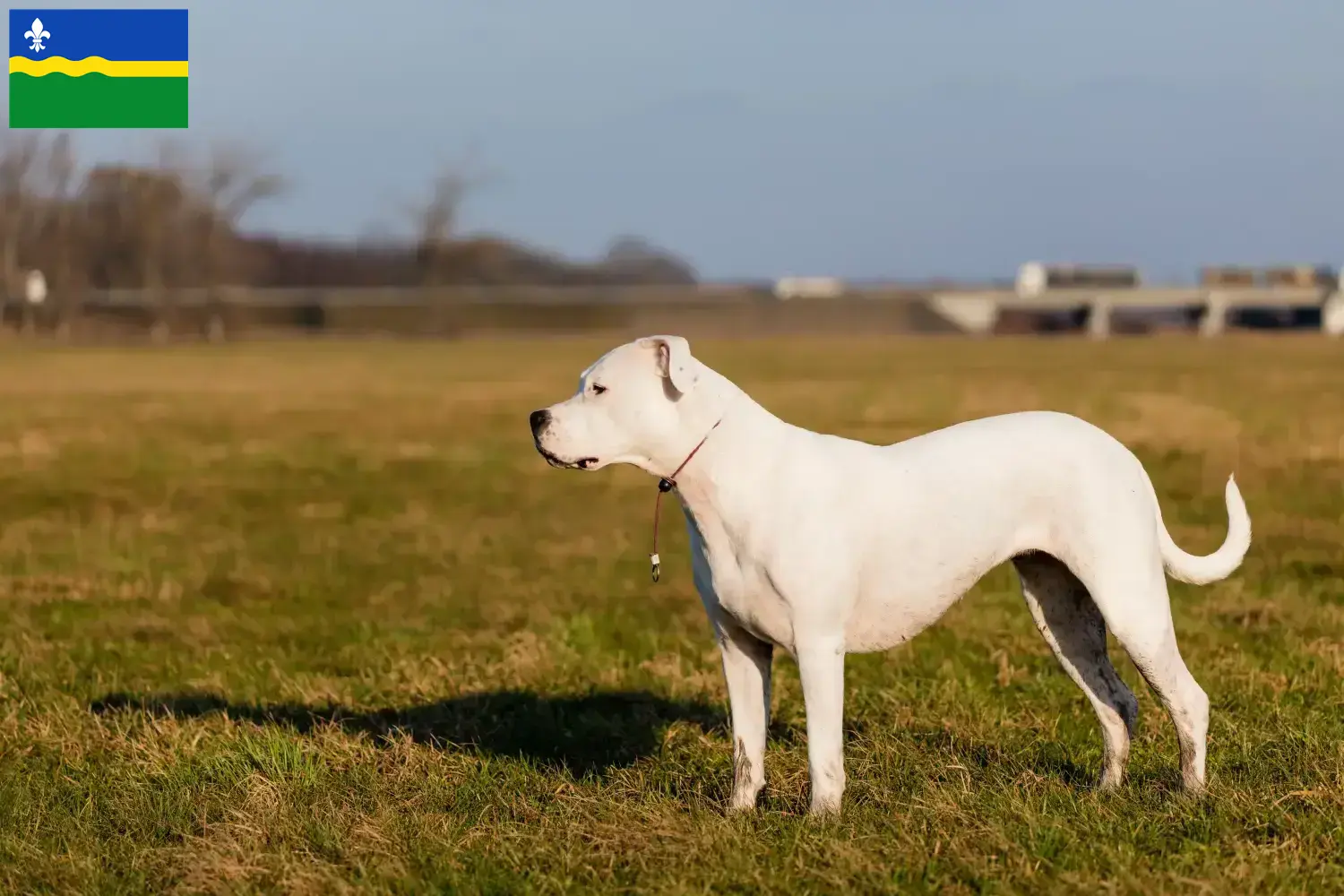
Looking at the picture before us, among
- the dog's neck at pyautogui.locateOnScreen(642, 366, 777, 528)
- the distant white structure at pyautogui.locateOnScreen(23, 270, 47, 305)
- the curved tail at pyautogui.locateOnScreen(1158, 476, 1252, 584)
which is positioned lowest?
the distant white structure at pyautogui.locateOnScreen(23, 270, 47, 305)

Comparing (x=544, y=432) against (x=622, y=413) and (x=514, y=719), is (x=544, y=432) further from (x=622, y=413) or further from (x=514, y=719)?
(x=514, y=719)

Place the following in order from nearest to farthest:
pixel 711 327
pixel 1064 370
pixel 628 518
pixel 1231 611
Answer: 1. pixel 1231 611
2. pixel 628 518
3. pixel 1064 370
4. pixel 711 327

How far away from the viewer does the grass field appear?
5371 mm

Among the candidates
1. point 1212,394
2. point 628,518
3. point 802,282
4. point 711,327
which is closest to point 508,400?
point 1212,394

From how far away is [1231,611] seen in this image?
457 inches

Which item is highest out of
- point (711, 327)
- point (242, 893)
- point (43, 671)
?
point (242, 893)

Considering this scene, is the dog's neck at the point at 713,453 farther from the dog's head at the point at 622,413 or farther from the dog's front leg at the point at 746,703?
the dog's front leg at the point at 746,703

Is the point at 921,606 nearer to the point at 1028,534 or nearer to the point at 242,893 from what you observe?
the point at 1028,534

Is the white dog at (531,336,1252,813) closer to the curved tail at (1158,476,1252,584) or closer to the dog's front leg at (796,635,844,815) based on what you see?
the dog's front leg at (796,635,844,815)

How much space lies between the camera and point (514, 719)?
8445mm

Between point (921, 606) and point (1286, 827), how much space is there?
59.0 inches

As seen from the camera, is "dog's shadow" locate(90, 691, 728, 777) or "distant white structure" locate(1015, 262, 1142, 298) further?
"distant white structure" locate(1015, 262, 1142, 298)

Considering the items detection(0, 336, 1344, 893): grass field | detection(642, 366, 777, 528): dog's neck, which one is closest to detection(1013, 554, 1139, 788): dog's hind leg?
detection(0, 336, 1344, 893): grass field

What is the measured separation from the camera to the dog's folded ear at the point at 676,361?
548 cm
